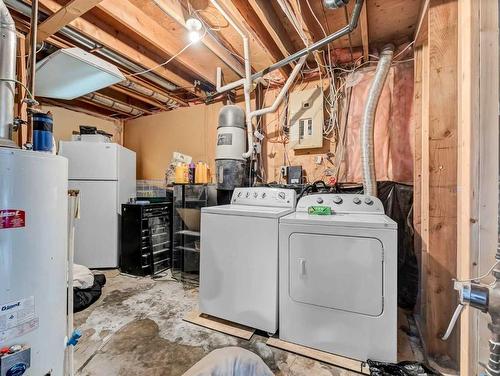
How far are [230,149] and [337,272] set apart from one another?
1718 millimetres

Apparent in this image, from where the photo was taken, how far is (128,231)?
3.13 metres

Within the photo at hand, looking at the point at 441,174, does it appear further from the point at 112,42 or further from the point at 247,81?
the point at 112,42

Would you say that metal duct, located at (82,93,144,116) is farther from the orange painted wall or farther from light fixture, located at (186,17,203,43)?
light fixture, located at (186,17,203,43)

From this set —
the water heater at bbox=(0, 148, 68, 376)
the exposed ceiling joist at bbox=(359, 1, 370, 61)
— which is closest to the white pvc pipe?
the water heater at bbox=(0, 148, 68, 376)

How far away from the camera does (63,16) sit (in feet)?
6.03

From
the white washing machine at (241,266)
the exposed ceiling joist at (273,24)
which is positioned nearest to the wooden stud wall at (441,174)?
the white washing machine at (241,266)

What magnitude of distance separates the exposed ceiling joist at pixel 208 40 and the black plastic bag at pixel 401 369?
278 cm

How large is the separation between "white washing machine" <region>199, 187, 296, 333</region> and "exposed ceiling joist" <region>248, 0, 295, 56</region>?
5.11ft

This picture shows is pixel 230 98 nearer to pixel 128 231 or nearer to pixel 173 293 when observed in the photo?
pixel 128 231

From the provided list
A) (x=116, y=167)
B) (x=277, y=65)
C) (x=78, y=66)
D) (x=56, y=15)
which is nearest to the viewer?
(x=56, y=15)

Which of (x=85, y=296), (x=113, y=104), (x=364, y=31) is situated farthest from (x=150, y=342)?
(x=113, y=104)

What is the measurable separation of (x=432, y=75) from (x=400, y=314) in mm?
1892

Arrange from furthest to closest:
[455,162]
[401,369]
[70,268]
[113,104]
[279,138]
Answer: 1. [113,104]
2. [279,138]
3. [455,162]
4. [401,369]
5. [70,268]

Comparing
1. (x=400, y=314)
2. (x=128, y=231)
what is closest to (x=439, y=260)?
(x=400, y=314)
